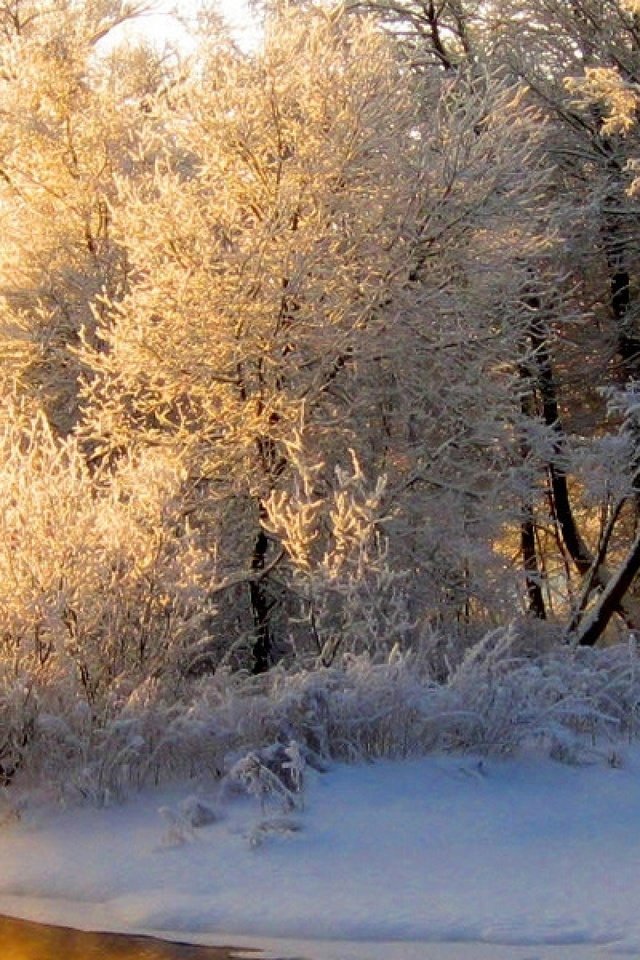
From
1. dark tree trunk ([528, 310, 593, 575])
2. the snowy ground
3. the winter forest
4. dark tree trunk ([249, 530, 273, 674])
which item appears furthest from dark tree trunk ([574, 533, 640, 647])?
the snowy ground

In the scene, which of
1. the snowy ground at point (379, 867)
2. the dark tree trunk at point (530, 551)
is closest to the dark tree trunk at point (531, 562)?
the dark tree trunk at point (530, 551)

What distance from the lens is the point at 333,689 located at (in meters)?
7.98

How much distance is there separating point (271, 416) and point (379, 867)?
570 cm

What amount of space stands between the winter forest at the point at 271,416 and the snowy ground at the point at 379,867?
0.31 metres

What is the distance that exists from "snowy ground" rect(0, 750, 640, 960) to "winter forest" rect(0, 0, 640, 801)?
31 cm

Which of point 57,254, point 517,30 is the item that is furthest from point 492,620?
point 517,30

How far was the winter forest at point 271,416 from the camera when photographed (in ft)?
25.8

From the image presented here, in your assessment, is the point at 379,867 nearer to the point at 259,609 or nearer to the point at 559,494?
the point at 259,609

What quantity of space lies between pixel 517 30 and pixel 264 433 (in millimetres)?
9317

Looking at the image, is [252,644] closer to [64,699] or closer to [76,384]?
[76,384]

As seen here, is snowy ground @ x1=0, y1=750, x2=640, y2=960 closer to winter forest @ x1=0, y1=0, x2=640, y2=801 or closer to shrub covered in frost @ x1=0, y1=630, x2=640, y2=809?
shrub covered in frost @ x1=0, y1=630, x2=640, y2=809

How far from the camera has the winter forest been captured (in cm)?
788

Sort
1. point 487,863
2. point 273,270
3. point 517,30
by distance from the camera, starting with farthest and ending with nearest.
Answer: point 517,30 < point 273,270 < point 487,863

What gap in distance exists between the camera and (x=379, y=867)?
6312 millimetres
